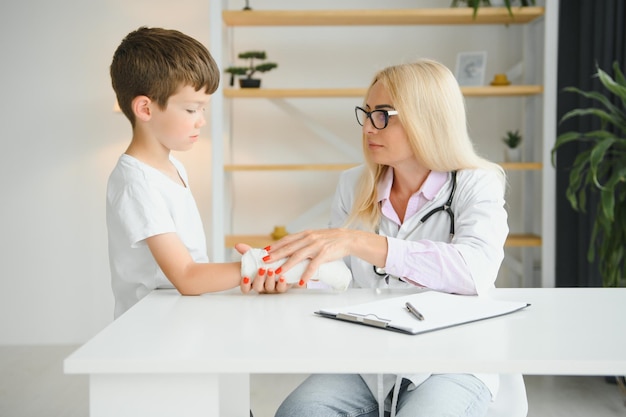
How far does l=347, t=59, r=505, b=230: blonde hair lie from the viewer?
1891 millimetres

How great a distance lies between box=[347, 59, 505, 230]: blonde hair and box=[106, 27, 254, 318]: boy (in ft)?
1.48

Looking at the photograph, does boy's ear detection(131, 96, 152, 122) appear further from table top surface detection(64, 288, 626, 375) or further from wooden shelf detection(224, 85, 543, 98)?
wooden shelf detection(224, 85, 543, 98)

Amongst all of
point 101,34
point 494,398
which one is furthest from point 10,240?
point 494,398

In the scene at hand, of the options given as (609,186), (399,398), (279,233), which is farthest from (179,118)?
(279,233)

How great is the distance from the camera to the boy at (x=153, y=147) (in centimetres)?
164

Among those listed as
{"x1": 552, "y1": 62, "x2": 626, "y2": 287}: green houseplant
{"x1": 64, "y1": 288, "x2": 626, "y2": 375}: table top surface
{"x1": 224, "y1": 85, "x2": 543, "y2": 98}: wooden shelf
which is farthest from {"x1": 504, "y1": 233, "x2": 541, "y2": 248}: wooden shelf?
{"x1": 64, "y1": 288, "x2": 626, "y2": 375}: table top surface

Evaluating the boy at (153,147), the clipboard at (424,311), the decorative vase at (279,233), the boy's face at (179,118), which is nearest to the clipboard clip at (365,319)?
the clipboard at (424,311)

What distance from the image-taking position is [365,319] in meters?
1.35

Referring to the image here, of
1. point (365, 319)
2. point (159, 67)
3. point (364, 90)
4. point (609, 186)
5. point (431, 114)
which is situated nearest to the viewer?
point (365, 319)

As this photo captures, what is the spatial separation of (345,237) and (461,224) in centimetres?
31

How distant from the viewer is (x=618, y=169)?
301 centimetres

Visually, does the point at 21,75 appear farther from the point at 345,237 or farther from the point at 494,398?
the point at 494,398

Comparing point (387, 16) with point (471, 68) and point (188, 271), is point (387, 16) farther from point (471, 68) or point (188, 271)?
point (188, 271)

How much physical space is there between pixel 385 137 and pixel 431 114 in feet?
0.40
